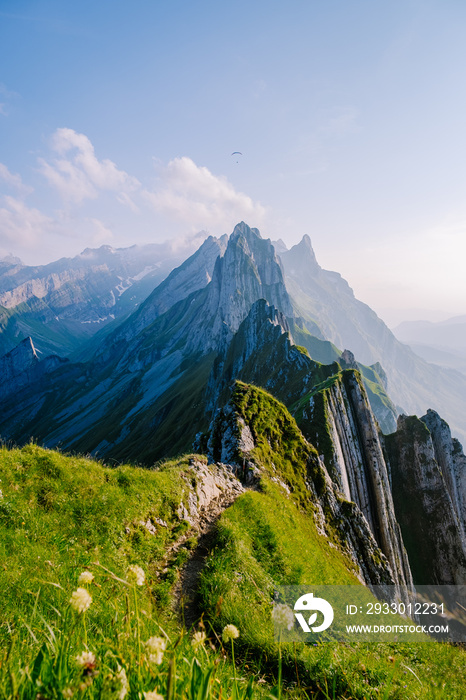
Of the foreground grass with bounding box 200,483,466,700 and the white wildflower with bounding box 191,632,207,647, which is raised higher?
the white wildflower with bounding box 191,632,207,647

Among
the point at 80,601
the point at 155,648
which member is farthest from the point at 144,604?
the point at 155,648

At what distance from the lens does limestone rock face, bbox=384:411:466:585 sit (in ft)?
197

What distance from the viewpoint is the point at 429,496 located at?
6712cm

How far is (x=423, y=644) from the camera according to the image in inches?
365

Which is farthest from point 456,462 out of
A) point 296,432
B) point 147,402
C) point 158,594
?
point 147,402

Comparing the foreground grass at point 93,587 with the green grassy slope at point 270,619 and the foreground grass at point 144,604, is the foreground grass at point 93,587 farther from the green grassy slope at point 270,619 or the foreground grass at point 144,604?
the green grassy slope at point 270,619

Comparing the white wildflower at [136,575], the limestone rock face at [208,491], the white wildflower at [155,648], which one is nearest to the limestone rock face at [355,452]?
the limestone rock face at [208,491]

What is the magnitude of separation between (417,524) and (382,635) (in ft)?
233

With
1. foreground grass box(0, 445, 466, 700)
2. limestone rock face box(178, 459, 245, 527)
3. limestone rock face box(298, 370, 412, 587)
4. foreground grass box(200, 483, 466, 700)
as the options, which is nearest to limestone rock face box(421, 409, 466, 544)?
limestone rock face box(298, 370, 412, 587)

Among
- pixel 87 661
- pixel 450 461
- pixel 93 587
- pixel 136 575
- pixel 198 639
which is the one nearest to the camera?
pixel 87 661

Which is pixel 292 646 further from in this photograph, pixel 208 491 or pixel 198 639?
pixel 208 491

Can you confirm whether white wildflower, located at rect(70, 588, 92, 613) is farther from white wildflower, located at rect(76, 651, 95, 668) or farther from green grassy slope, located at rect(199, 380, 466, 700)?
green grassy slope, located at rect(199, 380, 466, 700)

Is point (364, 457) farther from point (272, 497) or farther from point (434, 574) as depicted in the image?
point (272, 497)

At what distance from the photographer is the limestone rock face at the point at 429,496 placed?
60.0 meters
